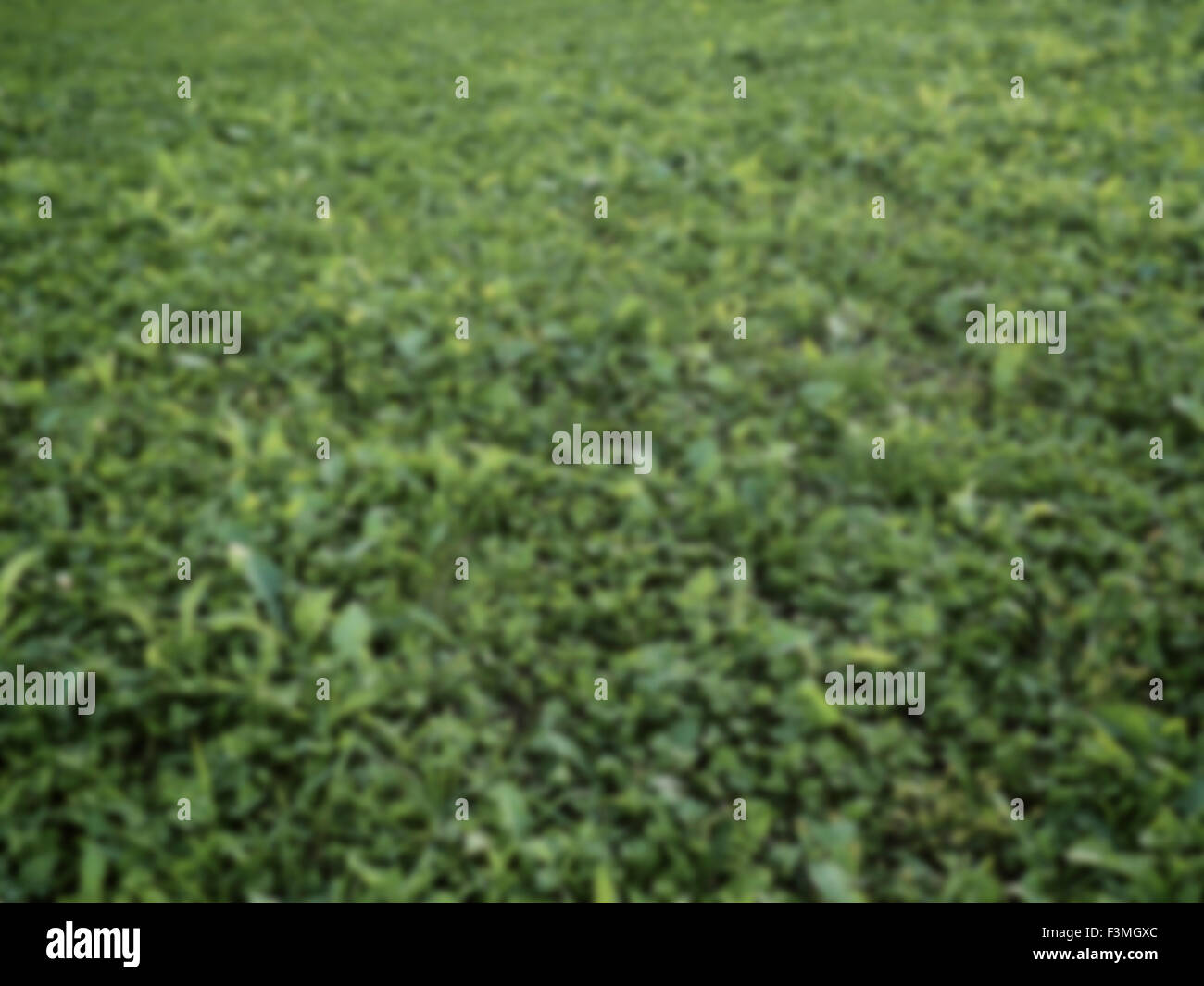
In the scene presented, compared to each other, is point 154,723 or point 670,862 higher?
point 154,723

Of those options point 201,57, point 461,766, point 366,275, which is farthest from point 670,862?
point 201,57

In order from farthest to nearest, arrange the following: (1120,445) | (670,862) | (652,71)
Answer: (652,71) < (1120,445) < (670,862)

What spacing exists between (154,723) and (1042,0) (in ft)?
23.5

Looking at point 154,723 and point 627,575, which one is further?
point 627,575

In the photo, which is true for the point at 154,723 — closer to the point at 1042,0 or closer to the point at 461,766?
the point at 461,766

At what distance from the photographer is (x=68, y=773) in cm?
310

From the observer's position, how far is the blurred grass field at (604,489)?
306cm

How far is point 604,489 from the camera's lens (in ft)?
13.2

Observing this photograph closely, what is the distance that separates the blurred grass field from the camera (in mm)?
3062

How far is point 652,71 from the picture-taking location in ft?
22.0

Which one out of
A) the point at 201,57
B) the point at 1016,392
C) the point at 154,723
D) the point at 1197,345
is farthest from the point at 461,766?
the point at 201,57

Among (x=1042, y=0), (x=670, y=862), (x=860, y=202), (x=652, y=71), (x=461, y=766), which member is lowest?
(x=670, y=862)

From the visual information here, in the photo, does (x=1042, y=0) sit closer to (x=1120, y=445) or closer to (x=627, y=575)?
(x=1120, y=445)

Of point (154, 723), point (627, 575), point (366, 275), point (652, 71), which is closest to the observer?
point (154, 723)
